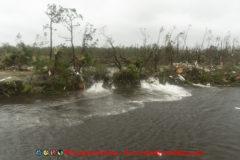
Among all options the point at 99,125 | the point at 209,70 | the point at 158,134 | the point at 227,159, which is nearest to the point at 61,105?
the point at 99,125

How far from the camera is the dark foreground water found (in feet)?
12.5

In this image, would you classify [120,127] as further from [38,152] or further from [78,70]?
[78,70]

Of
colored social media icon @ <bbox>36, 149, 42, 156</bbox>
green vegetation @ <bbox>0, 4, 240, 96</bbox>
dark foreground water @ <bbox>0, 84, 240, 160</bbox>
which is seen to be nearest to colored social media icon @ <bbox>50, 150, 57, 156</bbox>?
dark foreground water @ <bbox>0, 84, 240, 160</bbox>

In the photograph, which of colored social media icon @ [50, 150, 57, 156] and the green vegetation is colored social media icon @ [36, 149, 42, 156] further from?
the green vegetation

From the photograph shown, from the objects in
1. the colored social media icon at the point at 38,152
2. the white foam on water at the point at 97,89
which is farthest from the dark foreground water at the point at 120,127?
the white foam on water at the point at 97,89

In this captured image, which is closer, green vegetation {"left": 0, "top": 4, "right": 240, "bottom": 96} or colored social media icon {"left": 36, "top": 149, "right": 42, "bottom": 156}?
colored social media icon {"left": 36, "top": 149, "right": 42, "bottom": 156}

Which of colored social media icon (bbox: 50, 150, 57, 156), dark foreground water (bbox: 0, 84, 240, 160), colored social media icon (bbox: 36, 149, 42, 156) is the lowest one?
colored social media icon (bbox: 50, 150, 57, 156)

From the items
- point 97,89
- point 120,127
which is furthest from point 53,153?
point 97,89

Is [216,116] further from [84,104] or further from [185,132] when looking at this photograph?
[84,104]

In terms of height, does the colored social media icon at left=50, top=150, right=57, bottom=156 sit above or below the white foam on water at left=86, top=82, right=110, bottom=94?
below

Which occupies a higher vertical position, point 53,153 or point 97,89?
point 97,89

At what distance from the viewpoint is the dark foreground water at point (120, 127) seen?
12.5 ft

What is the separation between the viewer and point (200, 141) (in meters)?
4.12

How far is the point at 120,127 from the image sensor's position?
4867mm
